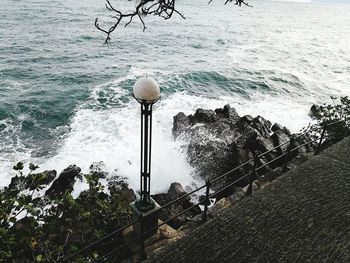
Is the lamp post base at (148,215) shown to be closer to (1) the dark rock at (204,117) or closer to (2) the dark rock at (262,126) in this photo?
(2) the dark rock at (262,126)

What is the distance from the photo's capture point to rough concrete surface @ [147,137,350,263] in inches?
197

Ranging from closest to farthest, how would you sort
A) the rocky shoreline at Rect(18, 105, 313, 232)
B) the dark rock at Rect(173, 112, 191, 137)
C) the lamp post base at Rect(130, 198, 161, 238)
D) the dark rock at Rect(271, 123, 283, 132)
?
the lamp post base at Rect(130, 198, 161, 238), the rocky shoreline at Rect(18, 105, 313, 232), the dark rock at Rect(271, 123, 283, 132), the dark rock at Rect(173, 112, 191, 137)

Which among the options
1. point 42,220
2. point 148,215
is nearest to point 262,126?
point 148,215

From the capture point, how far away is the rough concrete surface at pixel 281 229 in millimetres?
5004

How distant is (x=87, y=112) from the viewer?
19453 mm

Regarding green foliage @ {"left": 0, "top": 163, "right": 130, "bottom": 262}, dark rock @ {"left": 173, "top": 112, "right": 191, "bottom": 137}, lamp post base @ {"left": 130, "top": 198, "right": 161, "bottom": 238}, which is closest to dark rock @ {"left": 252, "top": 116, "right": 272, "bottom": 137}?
dark rock @ {"left": 173, "top": 112, "right": 191, "bottom": 137}

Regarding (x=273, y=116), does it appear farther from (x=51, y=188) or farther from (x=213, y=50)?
(x=213, y=50)

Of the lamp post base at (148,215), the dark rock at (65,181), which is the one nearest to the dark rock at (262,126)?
the dark rock at (65,181)

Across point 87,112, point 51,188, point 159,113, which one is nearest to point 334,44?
point 159,113

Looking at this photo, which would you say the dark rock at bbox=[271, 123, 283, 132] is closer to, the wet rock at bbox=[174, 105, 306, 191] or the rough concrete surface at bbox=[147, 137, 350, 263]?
the wet rock at bbox=[174, 105, 306, 191]

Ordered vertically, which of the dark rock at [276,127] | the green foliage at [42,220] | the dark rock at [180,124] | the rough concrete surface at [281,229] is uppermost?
the green foliage at [42,220]

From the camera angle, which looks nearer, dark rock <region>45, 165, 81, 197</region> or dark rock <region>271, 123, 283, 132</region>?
dark rock <region>45, 165, 81, 197</region>

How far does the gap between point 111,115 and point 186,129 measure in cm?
598

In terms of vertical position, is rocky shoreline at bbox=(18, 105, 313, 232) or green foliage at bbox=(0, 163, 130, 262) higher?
green foliage at bbox=(0, 163, 130, 262)
